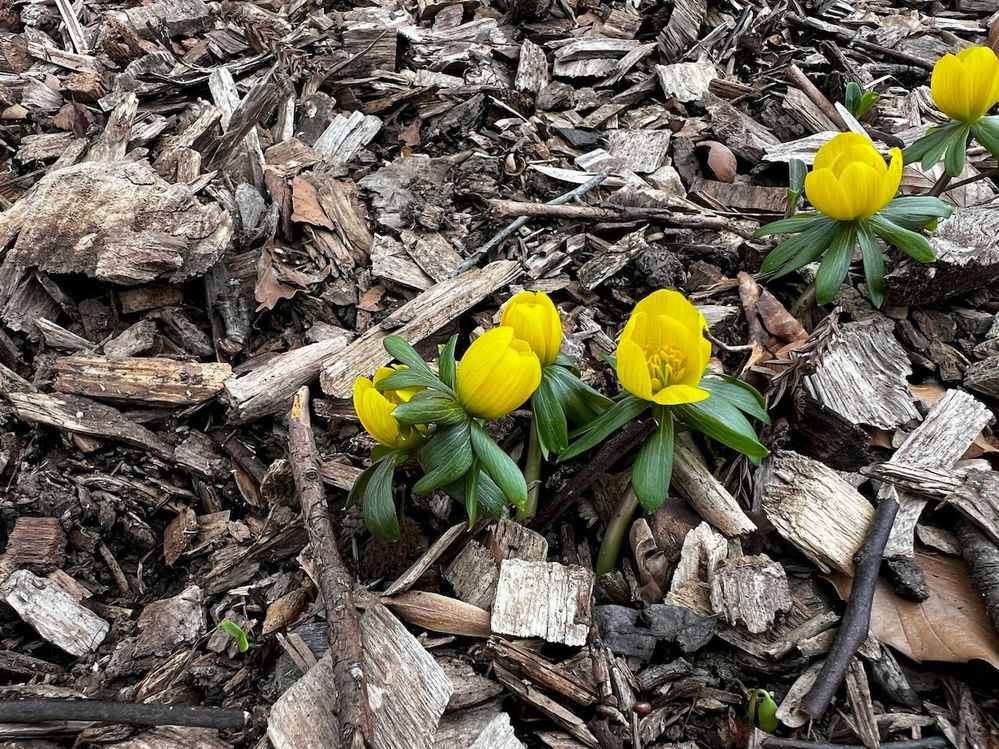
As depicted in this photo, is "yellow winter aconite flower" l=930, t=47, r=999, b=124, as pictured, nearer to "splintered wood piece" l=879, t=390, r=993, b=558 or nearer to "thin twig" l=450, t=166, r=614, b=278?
"splintered wood piece" l=879, t=390, r=993, b=558

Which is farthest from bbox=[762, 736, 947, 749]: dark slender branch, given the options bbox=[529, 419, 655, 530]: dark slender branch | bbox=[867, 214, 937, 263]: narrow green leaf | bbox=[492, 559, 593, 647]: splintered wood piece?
bbox=[867, 214, 937, 263]: narrow green leaf

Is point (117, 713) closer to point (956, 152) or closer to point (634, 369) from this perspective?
point (634, 369)

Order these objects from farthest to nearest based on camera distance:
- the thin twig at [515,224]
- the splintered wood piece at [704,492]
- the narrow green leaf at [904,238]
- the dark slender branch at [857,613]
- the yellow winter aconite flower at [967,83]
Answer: the thin twig at [515,224]
the yellow winter aconite flower at [967,83]
the narrow green leaf at [904,238]
the splintered wood piece at [704,492]
the dark slender branch at [857,613]

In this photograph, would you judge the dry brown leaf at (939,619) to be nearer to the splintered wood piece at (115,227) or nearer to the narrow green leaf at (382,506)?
the narrow green leaf at (382,506)

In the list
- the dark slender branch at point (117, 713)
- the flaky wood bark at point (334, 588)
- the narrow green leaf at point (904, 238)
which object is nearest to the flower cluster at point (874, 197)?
the narrow green leaf at point (904, 238)

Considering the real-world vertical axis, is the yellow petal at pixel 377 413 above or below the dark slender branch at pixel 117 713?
above

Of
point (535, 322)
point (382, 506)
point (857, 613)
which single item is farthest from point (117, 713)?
point (857, 613)
